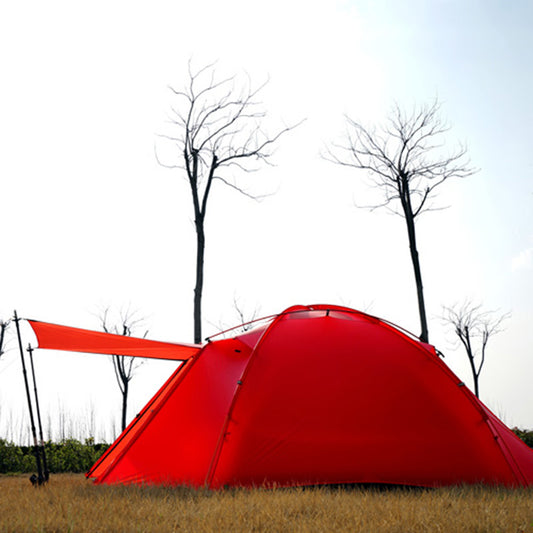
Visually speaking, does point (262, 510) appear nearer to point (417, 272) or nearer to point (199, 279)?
point (199, 279)

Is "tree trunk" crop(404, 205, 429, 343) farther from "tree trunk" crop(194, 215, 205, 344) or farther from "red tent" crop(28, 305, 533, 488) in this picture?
"red tent" crop(28, 305, 533, 488)

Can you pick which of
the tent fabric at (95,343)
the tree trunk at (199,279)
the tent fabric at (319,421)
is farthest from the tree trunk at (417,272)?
the tent fabric at (95,343)

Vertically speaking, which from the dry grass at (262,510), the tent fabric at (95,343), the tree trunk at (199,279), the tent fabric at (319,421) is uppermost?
the tree trunk at (199,279)

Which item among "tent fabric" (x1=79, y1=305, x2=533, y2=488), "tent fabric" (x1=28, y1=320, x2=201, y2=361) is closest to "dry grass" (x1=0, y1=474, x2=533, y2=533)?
"tent fabric" (x1=79, y1=305, x2=533, y2=488)

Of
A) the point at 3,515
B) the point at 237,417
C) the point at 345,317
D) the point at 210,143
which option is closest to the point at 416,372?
the point at 345,317

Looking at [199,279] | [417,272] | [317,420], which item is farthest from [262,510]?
[417,272]

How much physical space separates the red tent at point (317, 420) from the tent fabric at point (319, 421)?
0.03ft

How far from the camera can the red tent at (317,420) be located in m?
5.55

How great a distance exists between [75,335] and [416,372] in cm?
361

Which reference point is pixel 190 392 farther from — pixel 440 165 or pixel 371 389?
pixel 440 165

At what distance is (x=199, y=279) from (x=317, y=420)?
5.70 m

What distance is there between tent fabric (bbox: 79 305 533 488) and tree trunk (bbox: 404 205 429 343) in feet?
17.0

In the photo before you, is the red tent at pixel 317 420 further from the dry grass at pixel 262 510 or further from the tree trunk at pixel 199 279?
the tree trunk at pixel 199 279

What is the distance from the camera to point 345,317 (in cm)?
653
